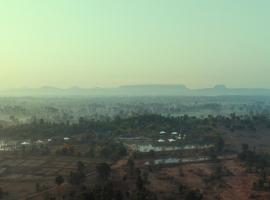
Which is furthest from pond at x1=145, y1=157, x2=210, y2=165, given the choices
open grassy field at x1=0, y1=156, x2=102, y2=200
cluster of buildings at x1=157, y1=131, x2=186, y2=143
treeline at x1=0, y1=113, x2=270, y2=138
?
treeline at x1=0, y1=113, x2=270, y2=138

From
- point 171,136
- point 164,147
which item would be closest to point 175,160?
point 164,147

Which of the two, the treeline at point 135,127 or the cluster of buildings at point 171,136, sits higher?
the treeline at point 135,127

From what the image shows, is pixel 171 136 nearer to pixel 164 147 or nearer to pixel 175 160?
pixel 164 147

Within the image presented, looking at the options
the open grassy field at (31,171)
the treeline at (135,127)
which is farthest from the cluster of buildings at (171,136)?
the open grassy field at (31,171)

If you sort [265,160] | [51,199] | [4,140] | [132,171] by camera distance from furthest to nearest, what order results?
[4,140]
[265,160]
[132,171]
[51,199]

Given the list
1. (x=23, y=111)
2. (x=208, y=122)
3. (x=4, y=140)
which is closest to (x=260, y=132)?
(x=208, y=122)

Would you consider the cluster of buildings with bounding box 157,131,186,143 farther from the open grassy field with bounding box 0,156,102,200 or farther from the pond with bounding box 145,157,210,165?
the open grassy field with bounding box 0,156,102,200

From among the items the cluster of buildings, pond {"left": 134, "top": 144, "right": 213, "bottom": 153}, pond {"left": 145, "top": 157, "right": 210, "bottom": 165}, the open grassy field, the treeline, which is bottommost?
the open grassy field

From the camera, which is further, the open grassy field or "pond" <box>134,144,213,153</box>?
"pond" <box>134,144,213,153</box>

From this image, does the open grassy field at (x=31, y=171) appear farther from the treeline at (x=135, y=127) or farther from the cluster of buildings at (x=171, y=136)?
the cluster of buildings at (x=171, y=136)

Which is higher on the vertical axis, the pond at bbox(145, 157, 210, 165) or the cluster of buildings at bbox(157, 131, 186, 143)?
the cluster of buildings at bbox(157, 131, 186, 143)

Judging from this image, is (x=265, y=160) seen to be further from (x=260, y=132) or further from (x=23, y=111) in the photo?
(x=23, y=111)
